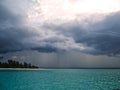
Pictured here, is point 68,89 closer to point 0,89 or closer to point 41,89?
point 41,89

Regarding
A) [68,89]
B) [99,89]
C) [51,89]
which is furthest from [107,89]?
[51,89]

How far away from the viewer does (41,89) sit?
7381 cm

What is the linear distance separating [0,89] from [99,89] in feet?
125

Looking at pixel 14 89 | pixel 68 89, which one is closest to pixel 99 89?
pixel 68 89

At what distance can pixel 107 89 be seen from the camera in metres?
76.1

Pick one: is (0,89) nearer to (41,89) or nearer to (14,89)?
(14,89)

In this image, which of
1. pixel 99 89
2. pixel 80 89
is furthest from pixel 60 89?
pixel 99 89

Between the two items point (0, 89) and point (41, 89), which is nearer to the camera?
point (0, 89)

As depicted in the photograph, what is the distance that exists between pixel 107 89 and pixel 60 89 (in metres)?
18.8

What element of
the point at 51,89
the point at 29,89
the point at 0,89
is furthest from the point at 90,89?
the point at 0,89

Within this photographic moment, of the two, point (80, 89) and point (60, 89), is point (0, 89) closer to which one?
point (60, 89)

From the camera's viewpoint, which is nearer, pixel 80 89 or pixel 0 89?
pixel 0 89

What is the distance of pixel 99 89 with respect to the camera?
76000 mm

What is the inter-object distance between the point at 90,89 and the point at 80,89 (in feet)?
12.9
